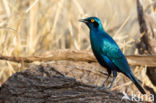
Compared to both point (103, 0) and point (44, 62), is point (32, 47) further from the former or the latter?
point (103, 0)

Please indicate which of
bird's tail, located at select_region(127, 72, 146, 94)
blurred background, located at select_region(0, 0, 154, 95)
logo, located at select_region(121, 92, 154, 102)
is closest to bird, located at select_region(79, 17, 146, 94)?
bird's tail, located at select_region(127, 72, 146, 94)

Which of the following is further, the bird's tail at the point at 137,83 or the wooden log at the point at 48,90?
the bird's tail at the point at 137,83

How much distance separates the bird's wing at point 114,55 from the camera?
391cm

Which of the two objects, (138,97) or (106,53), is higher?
(106,53)

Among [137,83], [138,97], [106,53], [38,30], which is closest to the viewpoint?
[138,97]

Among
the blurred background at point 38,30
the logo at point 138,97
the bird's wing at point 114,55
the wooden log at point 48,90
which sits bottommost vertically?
the logo at point 138,97

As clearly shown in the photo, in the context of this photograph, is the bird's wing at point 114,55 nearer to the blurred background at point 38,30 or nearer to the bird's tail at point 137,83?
the bird's tail at point 137,83

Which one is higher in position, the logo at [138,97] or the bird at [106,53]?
the bird at [106,53]

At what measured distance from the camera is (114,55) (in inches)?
157

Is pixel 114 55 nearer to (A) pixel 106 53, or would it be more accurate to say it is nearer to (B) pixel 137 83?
(A) pixel 106 53

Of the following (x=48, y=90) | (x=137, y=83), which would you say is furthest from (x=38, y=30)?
(x=137, y=83)

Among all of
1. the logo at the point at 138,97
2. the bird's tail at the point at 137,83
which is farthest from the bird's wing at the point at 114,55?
the logo at the point at 138,97

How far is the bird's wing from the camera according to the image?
3.91 m

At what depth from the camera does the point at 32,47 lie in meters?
5.66
